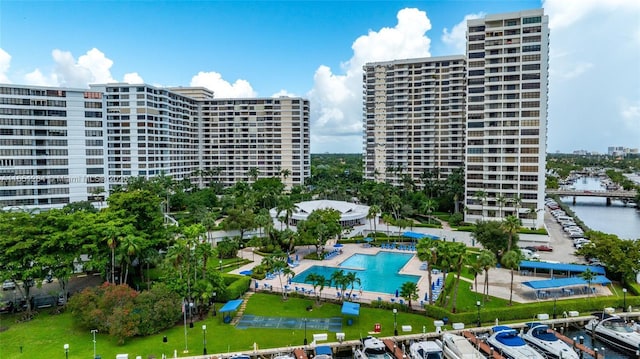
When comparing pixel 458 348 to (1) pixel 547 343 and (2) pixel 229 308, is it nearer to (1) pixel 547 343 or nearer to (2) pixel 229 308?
(1) pixel 547 343

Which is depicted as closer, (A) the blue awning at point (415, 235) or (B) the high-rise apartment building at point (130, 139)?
(A) the blue awning at point (415, 235)

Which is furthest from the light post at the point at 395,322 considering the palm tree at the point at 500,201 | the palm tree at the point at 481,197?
the palm tree at the point at 481,197

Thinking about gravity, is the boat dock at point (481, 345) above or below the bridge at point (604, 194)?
below

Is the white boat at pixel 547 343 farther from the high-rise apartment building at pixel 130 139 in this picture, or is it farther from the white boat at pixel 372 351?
the high-rise apartment building at pixel 130 139

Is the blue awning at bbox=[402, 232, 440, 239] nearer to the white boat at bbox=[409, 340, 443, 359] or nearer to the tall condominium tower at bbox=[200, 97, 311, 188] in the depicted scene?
the white boat at bbox=[409, 340, 443, 359]

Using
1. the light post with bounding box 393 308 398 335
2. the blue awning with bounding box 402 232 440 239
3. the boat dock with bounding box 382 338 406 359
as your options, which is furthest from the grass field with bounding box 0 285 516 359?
the blue awning with bounding box 402 232 440 239

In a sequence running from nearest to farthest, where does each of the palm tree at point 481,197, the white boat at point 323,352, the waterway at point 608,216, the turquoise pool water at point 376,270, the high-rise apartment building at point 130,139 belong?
1. the white boat at point 323,352
2. the turquoise pool water at point 376,270
3. the palm tree at point 481,197
4. the high-rise apartment building at point 130,139
5. the waterway at point 608,216
